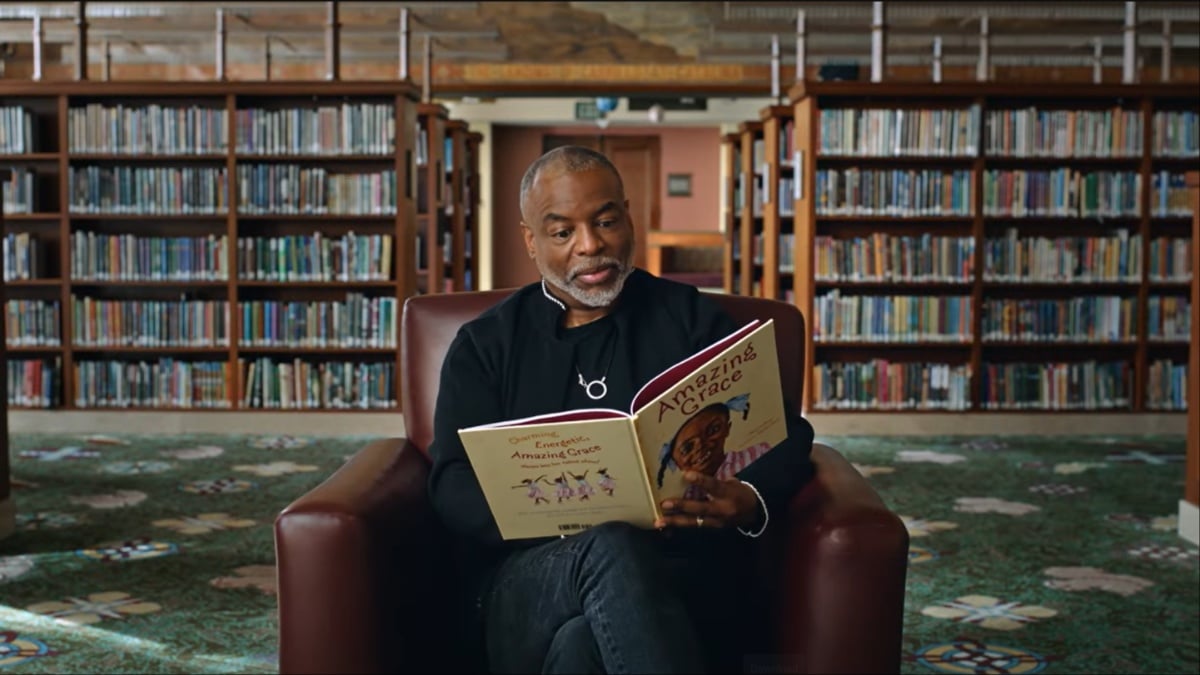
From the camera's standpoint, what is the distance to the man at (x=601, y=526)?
5.68 ft

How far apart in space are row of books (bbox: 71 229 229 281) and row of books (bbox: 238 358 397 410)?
55 centimetres

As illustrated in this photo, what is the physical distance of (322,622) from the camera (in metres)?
1.76

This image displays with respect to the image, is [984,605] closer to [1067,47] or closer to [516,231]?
[1067,47]

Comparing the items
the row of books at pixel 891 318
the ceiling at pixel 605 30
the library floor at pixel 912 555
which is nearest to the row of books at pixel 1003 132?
the row of books at pixel 891 318

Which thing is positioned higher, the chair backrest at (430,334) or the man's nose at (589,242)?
the man's nose at (589,242)

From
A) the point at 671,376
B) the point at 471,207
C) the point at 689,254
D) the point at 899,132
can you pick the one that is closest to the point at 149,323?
the point at 471,207

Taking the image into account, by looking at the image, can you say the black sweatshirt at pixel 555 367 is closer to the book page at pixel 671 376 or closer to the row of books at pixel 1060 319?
the book page at pixel 671 376

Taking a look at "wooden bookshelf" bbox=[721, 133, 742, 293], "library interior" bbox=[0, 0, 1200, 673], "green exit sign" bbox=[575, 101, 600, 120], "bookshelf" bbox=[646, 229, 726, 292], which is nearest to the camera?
"library interior" bbox=[0, 0, 1200, 673]

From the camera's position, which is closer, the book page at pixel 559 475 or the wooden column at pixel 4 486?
the book page at pixel 559 475

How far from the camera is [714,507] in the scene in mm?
1907

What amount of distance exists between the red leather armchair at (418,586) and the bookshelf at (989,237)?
4953 millimetres

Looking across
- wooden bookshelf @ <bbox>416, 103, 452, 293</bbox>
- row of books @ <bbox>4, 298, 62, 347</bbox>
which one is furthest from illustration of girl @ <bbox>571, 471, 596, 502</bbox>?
wooden bookshelf @ <bbox>416, 103, 452, 293</bbox>

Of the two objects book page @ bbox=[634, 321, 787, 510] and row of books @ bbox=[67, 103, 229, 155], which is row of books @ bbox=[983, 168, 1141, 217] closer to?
row of books @ bbox=[67, 103, 229, 155]

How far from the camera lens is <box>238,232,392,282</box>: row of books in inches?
268
